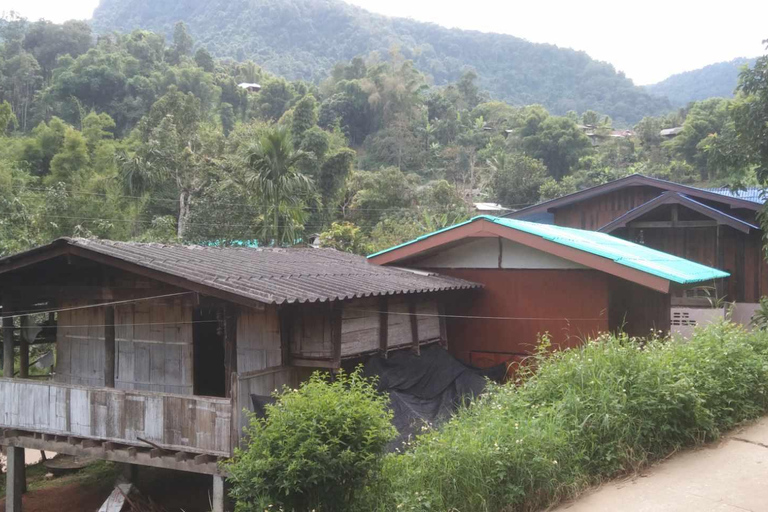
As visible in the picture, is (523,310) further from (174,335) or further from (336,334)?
(174,335)

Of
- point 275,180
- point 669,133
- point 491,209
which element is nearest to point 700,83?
point 669,133

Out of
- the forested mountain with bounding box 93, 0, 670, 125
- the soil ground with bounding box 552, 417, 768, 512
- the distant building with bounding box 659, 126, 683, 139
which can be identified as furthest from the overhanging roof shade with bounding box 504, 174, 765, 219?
the forested mountain with bounding box 93, 0, 670, 125

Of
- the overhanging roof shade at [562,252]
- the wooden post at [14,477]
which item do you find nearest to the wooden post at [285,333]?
the overhanging roof shade at [562,252]

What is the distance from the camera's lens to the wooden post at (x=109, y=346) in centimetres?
1025

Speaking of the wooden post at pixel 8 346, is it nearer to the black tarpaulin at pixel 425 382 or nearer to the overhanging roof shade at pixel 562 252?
the black tarpaulin at pixel 425 382

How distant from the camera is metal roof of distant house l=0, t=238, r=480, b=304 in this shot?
833 centimetres

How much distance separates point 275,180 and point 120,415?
1377cm

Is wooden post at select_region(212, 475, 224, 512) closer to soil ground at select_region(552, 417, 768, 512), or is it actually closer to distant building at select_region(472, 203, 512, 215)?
soil ground at select_region(552, 417, 768, 512)

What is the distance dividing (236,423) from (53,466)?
7.37 metres

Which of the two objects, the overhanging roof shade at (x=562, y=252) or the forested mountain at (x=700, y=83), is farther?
the forested mountain at (x=700, y=83)

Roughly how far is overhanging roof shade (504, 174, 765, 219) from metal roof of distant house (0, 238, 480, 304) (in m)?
8.95

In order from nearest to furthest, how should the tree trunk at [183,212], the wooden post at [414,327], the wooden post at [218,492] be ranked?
the wooden post at [218,492]
the wooden post at [414,327]
the tree trunk at [183,212]

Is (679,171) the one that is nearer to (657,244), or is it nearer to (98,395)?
(657,244)

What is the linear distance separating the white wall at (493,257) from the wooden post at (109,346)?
231 inches
